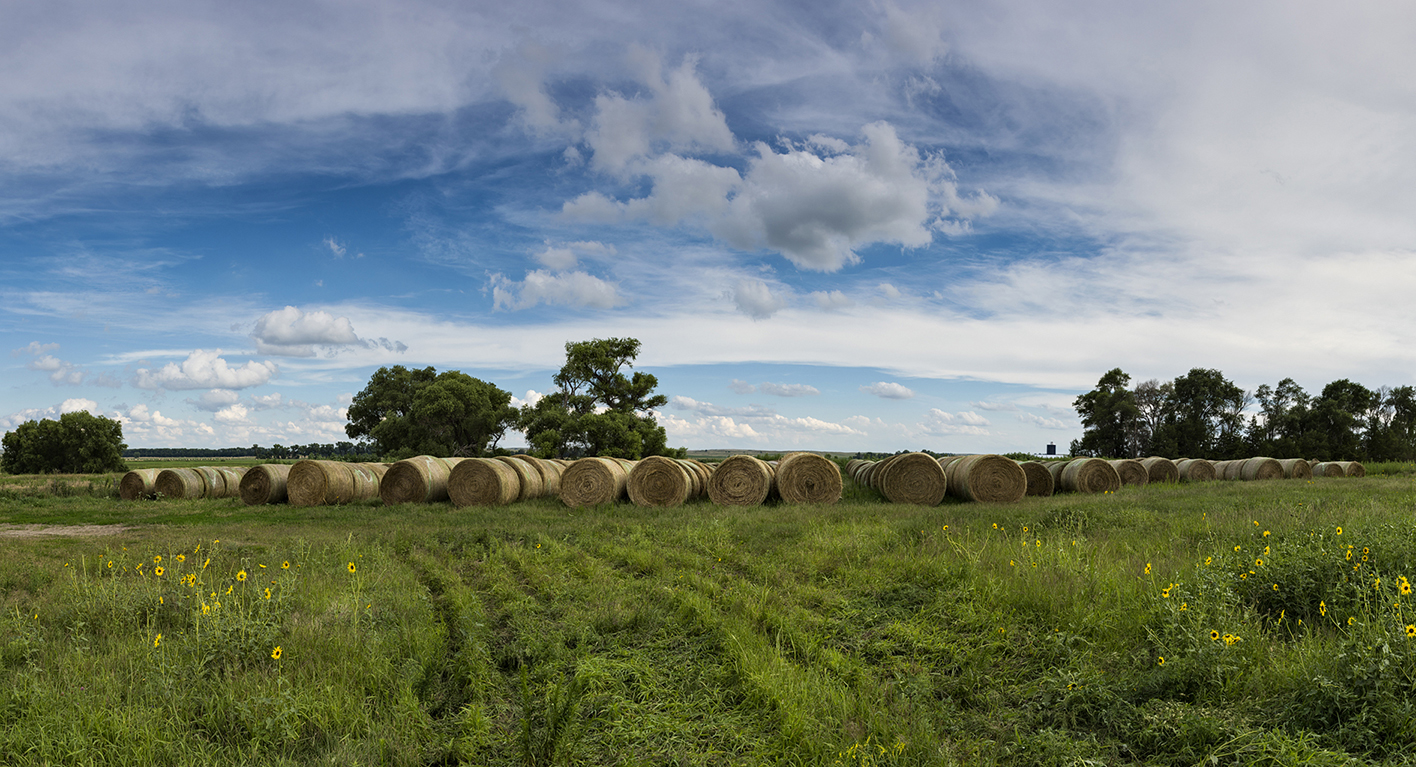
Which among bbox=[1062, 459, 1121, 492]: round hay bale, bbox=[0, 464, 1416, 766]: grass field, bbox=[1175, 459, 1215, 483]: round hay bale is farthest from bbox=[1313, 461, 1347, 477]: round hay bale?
bbox=[0, 464, 1416, 766]: grass field

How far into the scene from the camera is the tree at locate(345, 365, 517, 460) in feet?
162

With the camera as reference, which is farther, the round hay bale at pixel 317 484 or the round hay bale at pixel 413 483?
the round hay bale at pixel 317 484

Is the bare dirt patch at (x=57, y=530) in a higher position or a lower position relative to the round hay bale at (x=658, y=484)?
lower

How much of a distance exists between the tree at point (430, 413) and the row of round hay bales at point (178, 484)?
1894 cm

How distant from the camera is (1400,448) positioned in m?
55.6

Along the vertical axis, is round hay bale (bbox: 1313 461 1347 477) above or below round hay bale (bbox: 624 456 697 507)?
below

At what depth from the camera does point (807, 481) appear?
19562 millimetres

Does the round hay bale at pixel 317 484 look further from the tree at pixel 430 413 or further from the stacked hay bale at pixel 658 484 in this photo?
the tree at pixel 430 413

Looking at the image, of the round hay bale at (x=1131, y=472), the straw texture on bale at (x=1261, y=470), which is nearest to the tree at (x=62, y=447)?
the round hay bale at (x=1131, y=472)

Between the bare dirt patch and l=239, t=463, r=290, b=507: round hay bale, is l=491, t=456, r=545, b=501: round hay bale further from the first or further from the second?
the bare dirt patch

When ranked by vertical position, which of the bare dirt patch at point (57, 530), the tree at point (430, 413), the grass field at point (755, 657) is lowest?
the bare dirt patch at point (57, 530)

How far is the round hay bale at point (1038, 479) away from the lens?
2370cm

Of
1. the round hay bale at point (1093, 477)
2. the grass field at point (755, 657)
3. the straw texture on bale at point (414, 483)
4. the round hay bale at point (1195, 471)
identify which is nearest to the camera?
the grass field at point (755, 657)

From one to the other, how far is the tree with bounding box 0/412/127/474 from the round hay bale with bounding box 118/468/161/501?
95.2 ft
